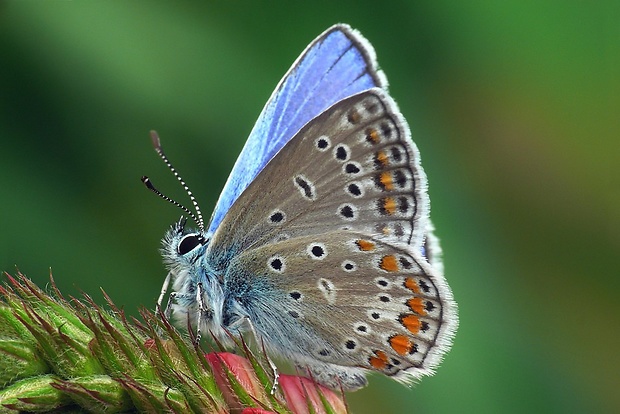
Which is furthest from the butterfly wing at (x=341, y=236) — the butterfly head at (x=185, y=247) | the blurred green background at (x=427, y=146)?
the blurred green background at (x=427, y=146)

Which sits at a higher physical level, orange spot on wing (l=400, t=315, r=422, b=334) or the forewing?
the forewing

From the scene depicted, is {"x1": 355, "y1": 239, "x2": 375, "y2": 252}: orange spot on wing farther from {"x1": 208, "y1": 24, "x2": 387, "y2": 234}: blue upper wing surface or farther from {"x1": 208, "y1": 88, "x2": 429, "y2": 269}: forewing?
{"x1": 208, "y1": 24, "x2": 387, "y2": 234}: blue upper wing surface

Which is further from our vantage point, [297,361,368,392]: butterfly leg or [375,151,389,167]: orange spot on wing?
[375,151,389,167]: orange spot on wing

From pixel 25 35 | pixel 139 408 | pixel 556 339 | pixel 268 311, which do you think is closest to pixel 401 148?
pixel 268 311

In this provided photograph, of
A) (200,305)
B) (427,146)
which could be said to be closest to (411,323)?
(200,305)

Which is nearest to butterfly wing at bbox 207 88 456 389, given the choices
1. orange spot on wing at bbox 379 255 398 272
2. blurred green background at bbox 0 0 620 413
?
orange spot on wing at bbox 379 255 398 272

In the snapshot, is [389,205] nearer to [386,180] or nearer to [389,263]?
[386,180]
